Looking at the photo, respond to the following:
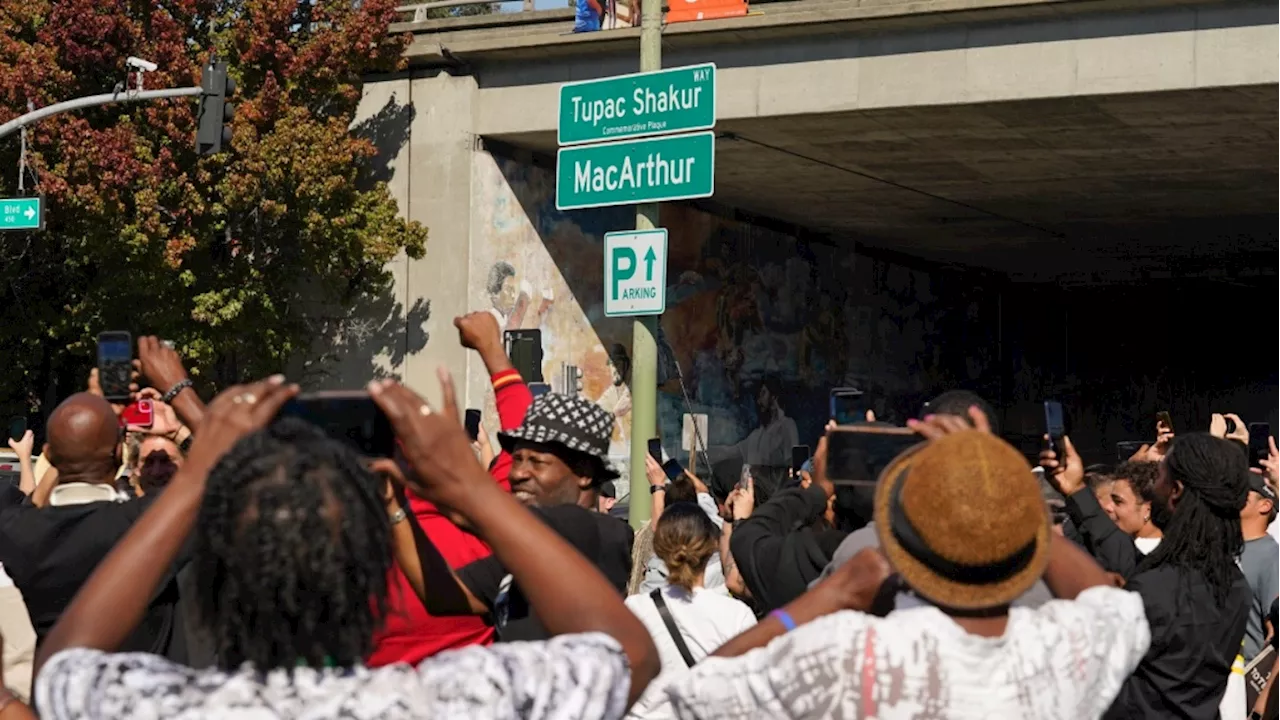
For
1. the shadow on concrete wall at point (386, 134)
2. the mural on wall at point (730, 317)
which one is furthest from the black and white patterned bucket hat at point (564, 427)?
the shadow on concrete wall at point (386, 134)

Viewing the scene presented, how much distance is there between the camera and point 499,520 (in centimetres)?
267

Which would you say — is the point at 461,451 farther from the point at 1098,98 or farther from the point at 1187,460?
the point at 1098,98

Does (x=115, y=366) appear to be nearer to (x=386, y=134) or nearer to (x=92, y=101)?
(x=92, y=101)

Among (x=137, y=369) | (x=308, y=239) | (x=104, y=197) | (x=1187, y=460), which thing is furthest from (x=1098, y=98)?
(x=137, y=369)

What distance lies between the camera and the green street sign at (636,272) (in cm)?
1182

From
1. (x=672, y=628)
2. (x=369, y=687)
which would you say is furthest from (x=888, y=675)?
(x=672, y=628)

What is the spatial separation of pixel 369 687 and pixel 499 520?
31 centimetres

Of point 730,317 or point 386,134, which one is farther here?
point 730,317

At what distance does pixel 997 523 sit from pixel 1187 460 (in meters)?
2.50

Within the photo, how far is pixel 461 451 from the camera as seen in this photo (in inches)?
105

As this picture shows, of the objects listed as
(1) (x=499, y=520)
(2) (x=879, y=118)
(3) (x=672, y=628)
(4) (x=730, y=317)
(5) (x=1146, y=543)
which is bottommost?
(3) (x=672, y=628)

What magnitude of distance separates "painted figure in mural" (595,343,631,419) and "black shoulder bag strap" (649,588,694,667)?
63.9 ft

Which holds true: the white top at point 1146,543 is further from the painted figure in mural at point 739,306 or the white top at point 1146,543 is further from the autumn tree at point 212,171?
the painted figure in mural at point 739,306

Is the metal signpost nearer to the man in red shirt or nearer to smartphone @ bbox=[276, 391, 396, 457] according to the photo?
the man in red shirt
